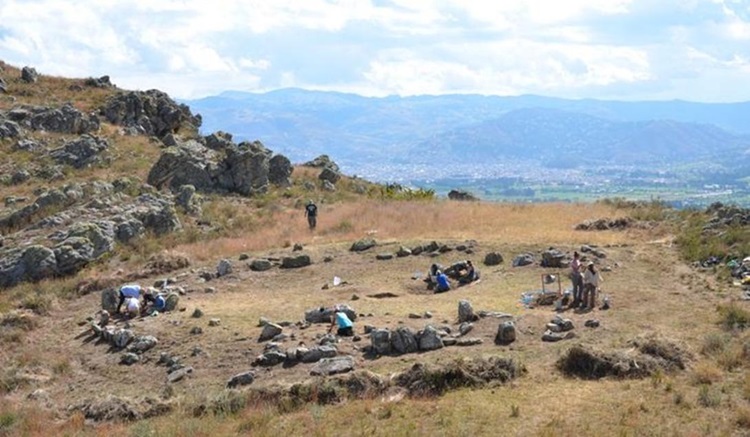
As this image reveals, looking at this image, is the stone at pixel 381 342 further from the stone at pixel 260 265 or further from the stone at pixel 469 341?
the stone at pixel 260 265

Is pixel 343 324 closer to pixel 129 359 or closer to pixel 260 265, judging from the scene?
pixel 129 359

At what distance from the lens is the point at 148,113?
59.7m

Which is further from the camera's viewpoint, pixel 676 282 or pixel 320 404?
pixel 676 282

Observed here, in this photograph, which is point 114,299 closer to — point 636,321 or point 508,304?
point 508,304

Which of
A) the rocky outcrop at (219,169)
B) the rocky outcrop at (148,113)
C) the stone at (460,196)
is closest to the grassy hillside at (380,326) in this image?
the rocky outcrop at (219,169)

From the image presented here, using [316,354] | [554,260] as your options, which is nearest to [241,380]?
[316,354]

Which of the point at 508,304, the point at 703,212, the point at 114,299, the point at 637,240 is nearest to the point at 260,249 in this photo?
the point at 114,299

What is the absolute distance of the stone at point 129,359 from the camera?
1922cm

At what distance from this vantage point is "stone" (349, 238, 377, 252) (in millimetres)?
31391

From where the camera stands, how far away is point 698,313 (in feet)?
67.2

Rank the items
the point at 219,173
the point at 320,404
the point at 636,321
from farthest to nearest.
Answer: the point at 219,173 < the point at 636,321 < the point at 320,404

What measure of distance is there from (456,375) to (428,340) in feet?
7.94

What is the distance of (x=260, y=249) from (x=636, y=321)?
59.5 ft

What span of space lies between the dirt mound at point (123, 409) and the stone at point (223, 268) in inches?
479
